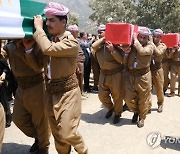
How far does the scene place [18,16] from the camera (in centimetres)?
368

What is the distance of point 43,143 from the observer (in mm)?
4906

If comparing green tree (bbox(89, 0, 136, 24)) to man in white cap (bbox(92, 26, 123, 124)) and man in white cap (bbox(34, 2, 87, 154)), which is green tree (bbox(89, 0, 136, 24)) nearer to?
man in white cap (bbox(92, 26, 123, 124))

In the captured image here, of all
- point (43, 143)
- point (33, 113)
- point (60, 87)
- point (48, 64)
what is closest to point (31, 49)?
point (48, 64)

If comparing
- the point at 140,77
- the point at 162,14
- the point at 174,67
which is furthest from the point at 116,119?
the point at 162,14

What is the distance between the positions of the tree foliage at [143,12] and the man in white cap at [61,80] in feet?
48.0

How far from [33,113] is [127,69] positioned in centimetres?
267

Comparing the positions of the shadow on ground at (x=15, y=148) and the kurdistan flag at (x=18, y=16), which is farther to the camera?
the shadow on ground at (x=15, y=148)

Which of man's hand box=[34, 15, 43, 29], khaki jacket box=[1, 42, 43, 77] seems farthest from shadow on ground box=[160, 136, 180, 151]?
man's hand box=[34, 15, 43, 29]

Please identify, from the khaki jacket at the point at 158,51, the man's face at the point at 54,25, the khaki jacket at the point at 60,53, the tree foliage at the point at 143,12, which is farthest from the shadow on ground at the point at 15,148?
the tree foliage at the point at 143,12

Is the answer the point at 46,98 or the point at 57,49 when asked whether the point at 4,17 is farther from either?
the point at 46,98

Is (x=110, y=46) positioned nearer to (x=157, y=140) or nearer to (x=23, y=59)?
(x=157, y=140)

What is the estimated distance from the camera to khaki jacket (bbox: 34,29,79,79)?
3840 millimetres

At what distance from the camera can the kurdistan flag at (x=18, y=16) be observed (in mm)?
3396

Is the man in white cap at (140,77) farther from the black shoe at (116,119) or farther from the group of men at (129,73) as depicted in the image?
the black shoe at (116,119)
